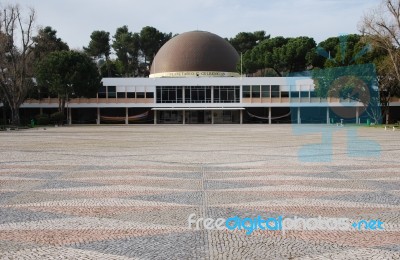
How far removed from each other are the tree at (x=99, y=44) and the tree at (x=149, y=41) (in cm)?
585

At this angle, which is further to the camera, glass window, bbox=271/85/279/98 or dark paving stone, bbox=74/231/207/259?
glass window, bbox=271/85/279/98

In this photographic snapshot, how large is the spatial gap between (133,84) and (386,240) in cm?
5987

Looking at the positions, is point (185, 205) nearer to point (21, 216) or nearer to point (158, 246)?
point (158, 246)

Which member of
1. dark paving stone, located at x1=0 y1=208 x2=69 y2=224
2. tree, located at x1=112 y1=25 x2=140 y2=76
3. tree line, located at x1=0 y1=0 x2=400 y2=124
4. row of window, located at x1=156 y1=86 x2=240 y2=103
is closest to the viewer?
dark paving stone, located at x1=0 y1=208 x2=69 y2=224

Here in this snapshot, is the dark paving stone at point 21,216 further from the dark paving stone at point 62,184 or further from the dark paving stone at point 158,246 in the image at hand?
the dark paving stone at point 62,184

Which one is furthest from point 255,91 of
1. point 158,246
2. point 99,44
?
point 158,246

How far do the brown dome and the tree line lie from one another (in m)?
2.57

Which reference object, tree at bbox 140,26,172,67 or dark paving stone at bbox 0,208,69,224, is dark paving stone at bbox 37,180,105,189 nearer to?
dark paving stone at bbox 0,208,69,224

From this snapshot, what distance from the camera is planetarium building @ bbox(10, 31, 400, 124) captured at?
2501 inches

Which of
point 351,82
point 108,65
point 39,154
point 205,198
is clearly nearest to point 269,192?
point 205,198

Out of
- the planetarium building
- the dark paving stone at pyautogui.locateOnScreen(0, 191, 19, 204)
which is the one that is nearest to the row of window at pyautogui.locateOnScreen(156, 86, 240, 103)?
the planetarium building

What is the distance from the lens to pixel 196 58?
2758 inches

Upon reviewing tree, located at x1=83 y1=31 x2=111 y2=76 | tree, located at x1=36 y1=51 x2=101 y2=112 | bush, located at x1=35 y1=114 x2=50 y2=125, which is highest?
tree, located at x1=83 y1=31 x2=111 y2=76

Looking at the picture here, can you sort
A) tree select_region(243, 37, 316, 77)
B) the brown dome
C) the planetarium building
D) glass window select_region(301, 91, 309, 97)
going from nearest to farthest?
the planetarium building → glass window select_region(301, 91, 309, 97) → tree select_region(243, 37, 316, 77) → the brown dome
